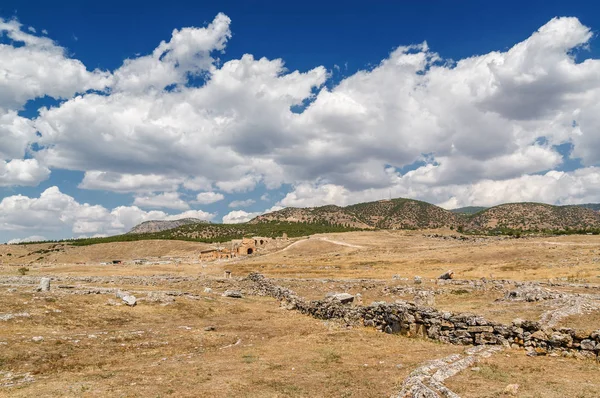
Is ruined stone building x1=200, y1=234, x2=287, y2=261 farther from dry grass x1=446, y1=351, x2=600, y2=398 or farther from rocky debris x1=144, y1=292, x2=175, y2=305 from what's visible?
dry grass x1=446, y1=351, x2=600, y2=398

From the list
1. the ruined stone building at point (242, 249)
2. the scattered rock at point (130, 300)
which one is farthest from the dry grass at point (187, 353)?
the ruined stone building at point (242, 249)

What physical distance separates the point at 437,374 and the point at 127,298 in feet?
87.0

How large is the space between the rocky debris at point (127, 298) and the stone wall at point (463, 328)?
51.3 feet

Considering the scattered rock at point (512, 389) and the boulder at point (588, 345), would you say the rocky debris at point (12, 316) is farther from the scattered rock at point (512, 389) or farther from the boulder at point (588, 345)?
the boulder at point (588, 345)

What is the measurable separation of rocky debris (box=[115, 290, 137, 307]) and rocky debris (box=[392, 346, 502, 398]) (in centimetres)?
2474

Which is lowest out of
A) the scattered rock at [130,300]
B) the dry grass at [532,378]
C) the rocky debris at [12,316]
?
the dry grass at [532,378]

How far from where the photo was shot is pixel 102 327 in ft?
78.7

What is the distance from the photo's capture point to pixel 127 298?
31.1 meters

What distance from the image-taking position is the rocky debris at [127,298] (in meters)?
30.5

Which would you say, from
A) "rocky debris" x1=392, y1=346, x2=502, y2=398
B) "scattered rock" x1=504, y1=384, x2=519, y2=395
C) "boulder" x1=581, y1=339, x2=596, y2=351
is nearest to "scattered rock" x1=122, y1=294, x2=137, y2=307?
"rocky debris" x1=392, y1=346, x2=502, y2=398

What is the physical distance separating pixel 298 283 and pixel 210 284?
13375 millimetres

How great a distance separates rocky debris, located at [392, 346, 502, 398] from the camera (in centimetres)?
1159

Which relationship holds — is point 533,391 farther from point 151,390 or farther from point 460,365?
point 151,390

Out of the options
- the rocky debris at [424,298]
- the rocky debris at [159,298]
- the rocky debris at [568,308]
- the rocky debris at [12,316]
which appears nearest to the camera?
the rocky debris at [568,308]
